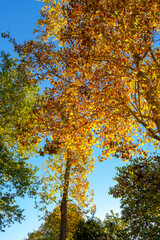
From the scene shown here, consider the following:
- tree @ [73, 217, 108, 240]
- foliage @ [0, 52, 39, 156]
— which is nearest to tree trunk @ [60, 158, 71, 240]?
tree @ [73, 217, 108, 240]

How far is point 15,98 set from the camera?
18984 millimetres

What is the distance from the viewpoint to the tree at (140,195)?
41.8 ft

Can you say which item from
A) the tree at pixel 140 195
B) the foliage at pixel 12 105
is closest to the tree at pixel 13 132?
the foliage at pixel 12 105

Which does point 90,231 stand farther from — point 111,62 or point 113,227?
point 111,62

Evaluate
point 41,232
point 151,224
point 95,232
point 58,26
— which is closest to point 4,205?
point 95,232

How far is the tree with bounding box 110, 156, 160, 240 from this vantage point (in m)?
12.8

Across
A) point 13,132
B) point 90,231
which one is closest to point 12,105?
point 13,132

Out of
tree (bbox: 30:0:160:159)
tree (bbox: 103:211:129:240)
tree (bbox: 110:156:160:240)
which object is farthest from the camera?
tree (bbox: 103:211:129:240)

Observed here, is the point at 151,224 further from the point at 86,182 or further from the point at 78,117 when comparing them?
the point at 86,182

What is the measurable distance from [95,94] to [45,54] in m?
4.18

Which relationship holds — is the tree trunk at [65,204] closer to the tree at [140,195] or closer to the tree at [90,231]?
the tree at [90,231]

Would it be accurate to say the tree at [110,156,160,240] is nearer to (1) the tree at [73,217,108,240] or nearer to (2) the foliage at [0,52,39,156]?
(1) the tree at [73,217,108,240]

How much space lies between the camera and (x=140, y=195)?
13.3 meters

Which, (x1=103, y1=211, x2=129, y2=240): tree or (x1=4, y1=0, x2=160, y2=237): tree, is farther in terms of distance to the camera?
(x1=103, y1=211, x2=129, y2=240): tree
